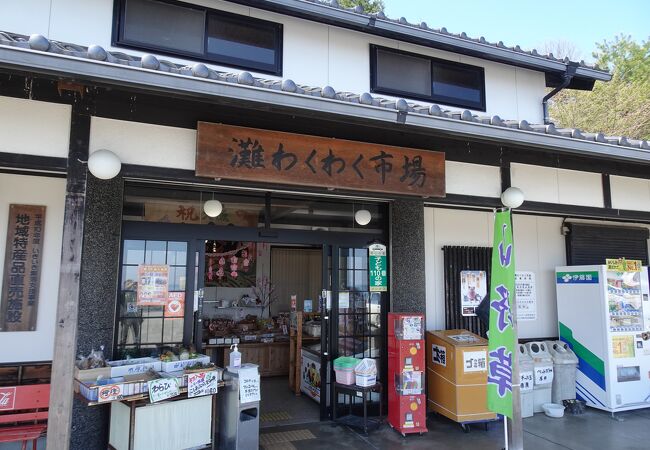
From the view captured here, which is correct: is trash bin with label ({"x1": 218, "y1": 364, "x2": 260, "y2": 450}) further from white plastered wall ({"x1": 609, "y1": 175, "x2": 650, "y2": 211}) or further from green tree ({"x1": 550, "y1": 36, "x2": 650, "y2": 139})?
green tree ({"x1": 550, "y1": 36, "x2": 650, "y2": 139})

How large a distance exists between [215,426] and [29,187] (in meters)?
3.46

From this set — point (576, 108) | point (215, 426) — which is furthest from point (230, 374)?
point (576, 108)

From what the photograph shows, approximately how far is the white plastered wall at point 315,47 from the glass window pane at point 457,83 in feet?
0.54

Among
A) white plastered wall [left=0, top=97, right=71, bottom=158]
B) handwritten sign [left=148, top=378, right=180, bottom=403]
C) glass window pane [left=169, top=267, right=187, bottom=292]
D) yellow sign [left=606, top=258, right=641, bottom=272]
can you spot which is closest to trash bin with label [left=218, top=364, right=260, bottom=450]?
handwritten sign [left=148, top=378, right=180, bottom=403]

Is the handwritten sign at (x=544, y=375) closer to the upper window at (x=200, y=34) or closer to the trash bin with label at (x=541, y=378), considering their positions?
the trash bin with label at (x=541, y=378)

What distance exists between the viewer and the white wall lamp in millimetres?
5469

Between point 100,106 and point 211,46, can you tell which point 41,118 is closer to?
point 100,106

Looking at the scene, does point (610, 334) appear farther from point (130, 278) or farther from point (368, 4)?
point (368, 4)

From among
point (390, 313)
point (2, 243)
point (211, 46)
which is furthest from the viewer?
point (390, 313)

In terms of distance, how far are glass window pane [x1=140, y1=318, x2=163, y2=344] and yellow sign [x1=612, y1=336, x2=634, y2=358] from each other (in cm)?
657

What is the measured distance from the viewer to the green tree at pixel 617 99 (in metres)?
15.7

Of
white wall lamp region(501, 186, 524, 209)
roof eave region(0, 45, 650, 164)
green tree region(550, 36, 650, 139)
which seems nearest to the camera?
roof eave region(0, 45, 650, 164)

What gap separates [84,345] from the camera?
4598 millimetres

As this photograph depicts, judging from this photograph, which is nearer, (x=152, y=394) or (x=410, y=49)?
(x=152, y=394)
